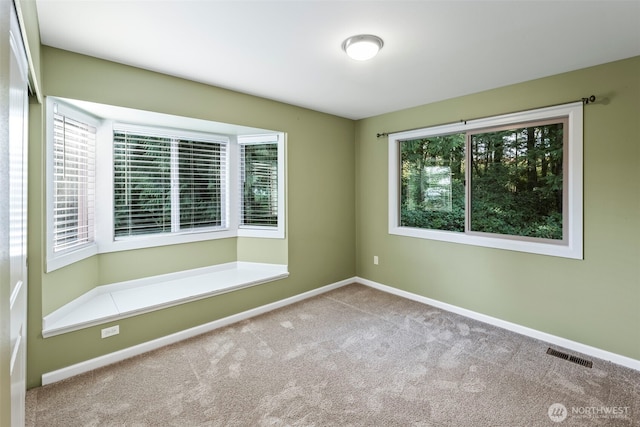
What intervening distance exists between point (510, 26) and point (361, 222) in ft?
9.68

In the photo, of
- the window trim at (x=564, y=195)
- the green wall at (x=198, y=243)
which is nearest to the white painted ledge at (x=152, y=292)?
the green wall at (x=198, y=243)

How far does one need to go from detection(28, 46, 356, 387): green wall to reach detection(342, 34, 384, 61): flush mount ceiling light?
1.53m

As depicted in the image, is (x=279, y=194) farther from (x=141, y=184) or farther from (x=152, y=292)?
(x=152, y=292)

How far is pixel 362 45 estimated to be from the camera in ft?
6.86

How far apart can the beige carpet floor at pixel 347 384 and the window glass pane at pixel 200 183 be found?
1.41 meters

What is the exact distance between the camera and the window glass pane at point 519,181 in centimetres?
282

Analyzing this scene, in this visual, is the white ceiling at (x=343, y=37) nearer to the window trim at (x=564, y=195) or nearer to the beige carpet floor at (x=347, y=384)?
the window trim at (x=564, y=195)

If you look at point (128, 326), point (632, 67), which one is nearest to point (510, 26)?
point (632, 67)

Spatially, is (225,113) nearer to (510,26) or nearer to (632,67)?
(510,26)

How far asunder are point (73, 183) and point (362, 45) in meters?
2.77

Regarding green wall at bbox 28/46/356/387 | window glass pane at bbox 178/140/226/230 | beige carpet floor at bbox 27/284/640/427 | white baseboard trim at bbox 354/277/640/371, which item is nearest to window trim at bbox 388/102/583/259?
white baseboard trim at bbox 354/277/640/371

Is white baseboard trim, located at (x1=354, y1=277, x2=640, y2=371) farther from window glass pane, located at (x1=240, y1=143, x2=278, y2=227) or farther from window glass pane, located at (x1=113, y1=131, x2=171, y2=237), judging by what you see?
window glass pane, located at (x1=113, y1=131, x2=171, y2=237)

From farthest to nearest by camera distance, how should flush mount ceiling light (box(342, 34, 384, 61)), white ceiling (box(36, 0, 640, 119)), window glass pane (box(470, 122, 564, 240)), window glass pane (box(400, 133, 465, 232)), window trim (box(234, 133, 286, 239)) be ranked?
window trim (box(234, 133, 286, 239)) → window glass pane (box(400, 133, 465, 232)) → window glass pane (box(470, 122, 564, 240)) → flush mount ceiling light (box(342, 34, 384, 61)) → white ceiling (box(36, 0, 640, 119))

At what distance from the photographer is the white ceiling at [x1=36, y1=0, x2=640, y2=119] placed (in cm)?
177
